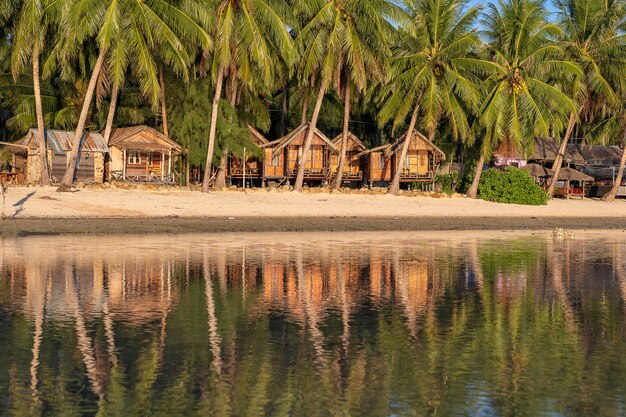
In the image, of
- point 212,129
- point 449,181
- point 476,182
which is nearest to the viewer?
point 212,129

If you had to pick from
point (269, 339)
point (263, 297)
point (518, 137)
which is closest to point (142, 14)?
point (518, 137)

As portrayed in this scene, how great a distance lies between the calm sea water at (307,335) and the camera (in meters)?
11.0

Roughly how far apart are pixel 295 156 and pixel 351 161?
460 centimetres

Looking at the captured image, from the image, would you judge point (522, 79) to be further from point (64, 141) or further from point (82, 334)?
point (82, 334)

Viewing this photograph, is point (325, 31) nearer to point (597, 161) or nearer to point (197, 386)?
point (597, 161)

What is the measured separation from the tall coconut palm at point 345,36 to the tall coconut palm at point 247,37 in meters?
2.02

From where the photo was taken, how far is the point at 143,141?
5166 centimetres

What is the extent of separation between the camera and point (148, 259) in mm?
25422

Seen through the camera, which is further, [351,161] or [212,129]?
[351,161]

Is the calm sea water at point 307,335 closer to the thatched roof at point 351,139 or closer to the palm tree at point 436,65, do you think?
the palm tree at point 436,65

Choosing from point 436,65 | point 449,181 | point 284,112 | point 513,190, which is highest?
point 436,65

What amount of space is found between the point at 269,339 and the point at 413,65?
38303 mm

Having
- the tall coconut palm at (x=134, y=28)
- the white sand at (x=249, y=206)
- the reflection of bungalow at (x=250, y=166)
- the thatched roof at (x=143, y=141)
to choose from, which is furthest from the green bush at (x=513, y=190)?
the tall coconut palm at (x=134, y=28)

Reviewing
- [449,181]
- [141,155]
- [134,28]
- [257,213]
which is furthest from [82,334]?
[449,181]
